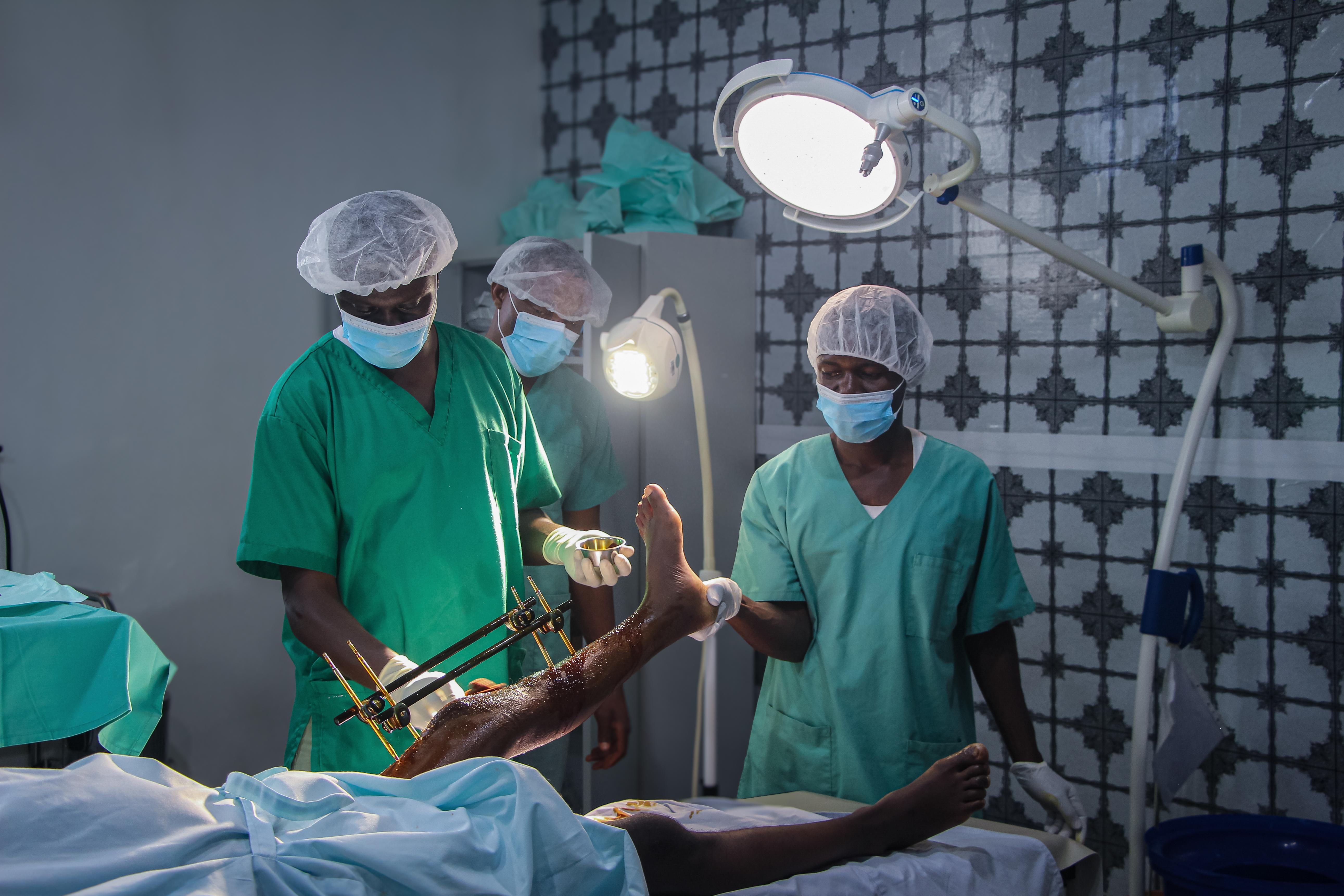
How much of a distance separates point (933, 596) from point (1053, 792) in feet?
1.13

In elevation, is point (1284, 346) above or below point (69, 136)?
below

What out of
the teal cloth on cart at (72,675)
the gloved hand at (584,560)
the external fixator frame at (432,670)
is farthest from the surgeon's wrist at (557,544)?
the teal cloth on cart at (72,675)

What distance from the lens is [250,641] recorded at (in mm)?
2115

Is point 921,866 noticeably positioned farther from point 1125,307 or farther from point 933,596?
point 1125,307

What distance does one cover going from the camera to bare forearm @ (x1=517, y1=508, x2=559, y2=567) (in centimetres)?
153

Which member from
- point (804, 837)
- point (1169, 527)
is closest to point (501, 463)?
point (804, 837)

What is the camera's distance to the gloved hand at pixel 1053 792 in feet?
4.81

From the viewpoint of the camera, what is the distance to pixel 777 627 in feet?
5.18

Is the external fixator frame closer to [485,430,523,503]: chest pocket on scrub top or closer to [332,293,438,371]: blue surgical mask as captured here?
[485,430,523,503]: chest pocket on scrub top

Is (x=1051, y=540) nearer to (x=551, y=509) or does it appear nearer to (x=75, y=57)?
(x=551, y=509)

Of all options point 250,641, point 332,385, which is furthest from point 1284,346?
point 250,641

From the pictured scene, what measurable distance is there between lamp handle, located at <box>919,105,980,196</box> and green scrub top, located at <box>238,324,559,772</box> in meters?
0.76

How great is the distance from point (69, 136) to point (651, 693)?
71.2 inches

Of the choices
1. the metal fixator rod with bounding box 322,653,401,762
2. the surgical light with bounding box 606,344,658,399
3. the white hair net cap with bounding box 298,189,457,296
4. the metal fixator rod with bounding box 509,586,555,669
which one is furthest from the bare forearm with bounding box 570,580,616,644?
the white hair net cap with bounding box 298,189,457,296
